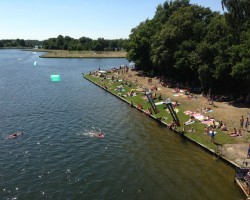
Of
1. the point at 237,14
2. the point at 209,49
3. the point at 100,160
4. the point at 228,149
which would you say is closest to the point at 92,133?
the point at 100,160

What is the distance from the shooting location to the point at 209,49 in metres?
67.4

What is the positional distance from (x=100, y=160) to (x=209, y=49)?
128ft

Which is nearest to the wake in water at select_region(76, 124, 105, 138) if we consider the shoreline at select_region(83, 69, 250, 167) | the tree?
the shoreline at select_region(83, 69, 250, 167)

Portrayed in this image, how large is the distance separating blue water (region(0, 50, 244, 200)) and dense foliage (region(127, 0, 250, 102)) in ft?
58.5

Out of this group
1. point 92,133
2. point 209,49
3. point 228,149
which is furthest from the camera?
point 209,49

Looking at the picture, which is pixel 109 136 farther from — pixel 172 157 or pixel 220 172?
pixel 220 172

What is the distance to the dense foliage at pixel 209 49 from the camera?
61.0 m

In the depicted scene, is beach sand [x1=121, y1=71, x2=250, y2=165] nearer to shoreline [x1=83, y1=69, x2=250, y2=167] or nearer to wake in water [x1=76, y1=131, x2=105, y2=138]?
shoreline [x1=83, y1=69, x2=250, y2=167]

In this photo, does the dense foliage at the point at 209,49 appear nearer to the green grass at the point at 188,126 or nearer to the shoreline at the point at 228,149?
the green grass at the point at 188,126

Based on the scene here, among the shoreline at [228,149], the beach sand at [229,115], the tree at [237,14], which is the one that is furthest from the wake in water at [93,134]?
the tree at [237,14]

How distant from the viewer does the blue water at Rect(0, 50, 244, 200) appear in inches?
1246

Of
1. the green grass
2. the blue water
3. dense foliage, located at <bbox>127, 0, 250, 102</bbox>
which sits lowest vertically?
the blue water

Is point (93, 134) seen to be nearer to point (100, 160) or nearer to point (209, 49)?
point (100, 160)

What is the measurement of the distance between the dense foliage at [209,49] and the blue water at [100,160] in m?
17.8
